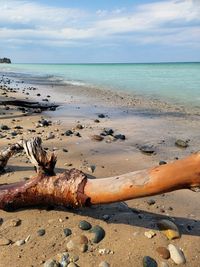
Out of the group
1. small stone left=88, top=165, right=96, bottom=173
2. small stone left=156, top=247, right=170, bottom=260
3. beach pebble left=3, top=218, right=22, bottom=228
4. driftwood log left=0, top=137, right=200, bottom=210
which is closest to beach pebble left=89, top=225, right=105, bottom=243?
driftwood log left=0, top=137, right=200, bottom=210

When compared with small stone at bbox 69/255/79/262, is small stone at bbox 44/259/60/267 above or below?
above

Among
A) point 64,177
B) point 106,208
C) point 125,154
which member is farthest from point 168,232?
point 125,154

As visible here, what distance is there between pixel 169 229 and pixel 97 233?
28.6 inches

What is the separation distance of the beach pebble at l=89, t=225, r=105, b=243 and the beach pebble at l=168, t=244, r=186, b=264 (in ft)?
2.20

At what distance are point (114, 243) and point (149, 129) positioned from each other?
6.51m

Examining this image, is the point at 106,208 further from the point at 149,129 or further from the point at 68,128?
the point at 149,129

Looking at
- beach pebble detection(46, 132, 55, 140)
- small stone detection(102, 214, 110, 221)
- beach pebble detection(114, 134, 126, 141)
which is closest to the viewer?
small stone detection(102, 214, 110, 221)

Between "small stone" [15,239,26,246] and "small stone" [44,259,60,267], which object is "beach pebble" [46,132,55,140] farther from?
"small stone" [44,259,60,267]

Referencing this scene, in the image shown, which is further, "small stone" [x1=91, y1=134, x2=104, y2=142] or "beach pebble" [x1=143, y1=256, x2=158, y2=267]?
"small stone" [x1=91, y1=134, x2=104, y2=142]

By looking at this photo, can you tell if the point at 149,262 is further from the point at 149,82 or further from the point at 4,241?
the point at 149,82

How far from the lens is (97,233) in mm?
3686

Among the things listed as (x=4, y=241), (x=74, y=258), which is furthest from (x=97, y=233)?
(x=4, y=241)

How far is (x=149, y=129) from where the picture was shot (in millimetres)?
9883

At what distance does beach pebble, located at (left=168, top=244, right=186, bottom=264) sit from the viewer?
3.33m
